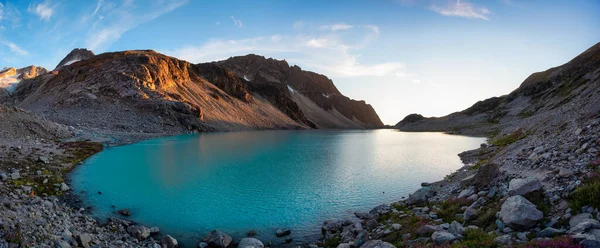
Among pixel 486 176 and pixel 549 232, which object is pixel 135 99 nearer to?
pixel 486 176

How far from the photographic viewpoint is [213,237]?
1535cm

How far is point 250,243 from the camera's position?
14852mm

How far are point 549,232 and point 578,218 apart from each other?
1235 mm

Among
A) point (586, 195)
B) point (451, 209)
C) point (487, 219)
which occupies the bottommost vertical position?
point (451, 209)

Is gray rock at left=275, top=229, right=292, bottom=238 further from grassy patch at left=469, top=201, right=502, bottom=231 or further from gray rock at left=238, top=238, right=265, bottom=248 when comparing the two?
grassy patch at left=469, top=201, right=502, bottom=231

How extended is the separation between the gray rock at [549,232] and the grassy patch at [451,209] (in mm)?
4258

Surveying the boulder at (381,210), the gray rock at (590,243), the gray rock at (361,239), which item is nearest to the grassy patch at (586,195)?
the gray rock at (590,243)

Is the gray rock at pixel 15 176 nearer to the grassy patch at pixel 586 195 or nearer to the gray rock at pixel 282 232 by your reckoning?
the gray rock at pixel 282 232

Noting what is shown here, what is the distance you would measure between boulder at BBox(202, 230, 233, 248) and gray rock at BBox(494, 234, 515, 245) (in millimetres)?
11660

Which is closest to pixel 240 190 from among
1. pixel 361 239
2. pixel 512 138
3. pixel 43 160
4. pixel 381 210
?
pixel 381 210

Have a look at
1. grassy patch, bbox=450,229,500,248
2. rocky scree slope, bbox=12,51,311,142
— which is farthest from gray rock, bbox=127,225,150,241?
rocky scree slope, bbox=12,51,311,142

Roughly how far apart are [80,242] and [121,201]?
407 inches

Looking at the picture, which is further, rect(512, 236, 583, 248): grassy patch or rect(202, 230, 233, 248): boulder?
rect(202, 230, 233, 248): boulder

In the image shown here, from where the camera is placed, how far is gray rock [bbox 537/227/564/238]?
351 inches
